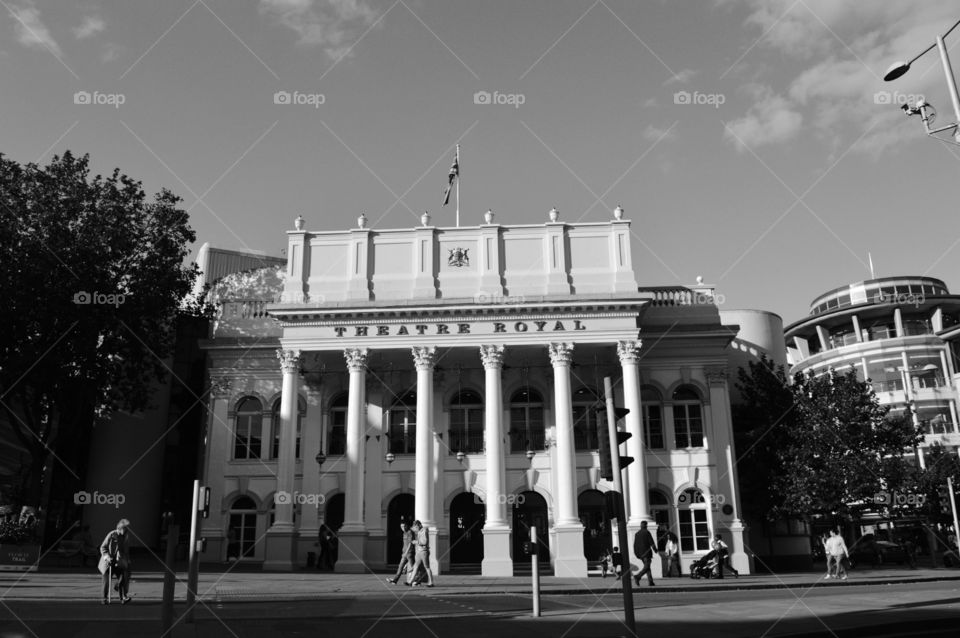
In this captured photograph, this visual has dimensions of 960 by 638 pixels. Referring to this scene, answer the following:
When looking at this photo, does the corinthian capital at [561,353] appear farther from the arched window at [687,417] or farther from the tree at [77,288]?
the tree at [77,288]

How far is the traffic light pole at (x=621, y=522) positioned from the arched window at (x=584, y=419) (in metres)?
21.5

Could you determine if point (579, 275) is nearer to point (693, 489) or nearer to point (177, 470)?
point (693, 489)

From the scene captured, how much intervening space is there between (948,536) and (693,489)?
2050cm

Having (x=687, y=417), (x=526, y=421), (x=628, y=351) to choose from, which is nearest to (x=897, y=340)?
(x=687, y=417)

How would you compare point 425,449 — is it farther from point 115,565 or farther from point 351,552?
point 115,565

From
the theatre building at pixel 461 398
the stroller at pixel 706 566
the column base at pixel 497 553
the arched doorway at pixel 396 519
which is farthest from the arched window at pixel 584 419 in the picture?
the arched doorway at pixel 396 519

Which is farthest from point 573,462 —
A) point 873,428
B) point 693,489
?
point 873,428

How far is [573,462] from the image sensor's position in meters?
29.4

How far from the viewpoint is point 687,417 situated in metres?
32.9

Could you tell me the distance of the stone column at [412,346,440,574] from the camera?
28.8 m

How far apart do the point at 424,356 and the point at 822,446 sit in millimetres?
16207

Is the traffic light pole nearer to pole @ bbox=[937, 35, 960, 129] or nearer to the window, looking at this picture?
pole @ bbox=[937, 35, 960, 129]

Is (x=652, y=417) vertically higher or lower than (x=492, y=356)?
lower

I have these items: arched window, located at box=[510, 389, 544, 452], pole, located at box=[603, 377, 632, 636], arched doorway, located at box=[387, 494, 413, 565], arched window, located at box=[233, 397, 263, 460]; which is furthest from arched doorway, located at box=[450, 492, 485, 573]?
pole, located at box=[603, 377, 632, 636]
